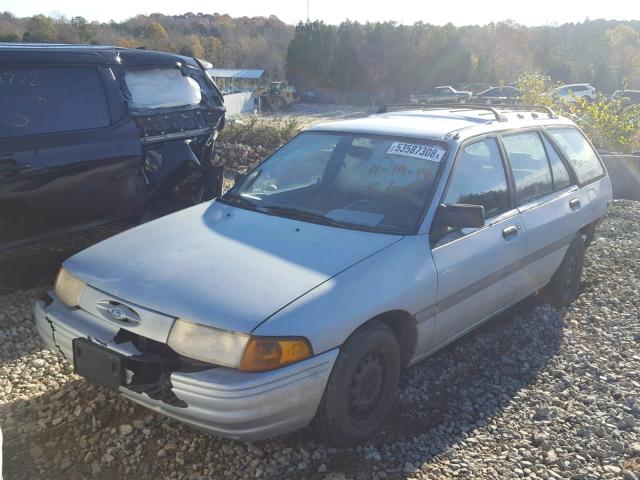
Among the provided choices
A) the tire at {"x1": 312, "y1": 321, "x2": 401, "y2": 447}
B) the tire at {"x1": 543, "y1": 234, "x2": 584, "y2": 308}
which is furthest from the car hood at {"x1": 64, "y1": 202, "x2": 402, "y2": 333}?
the tire at {"x1": 543, "y1": 234, "x2": 584, "y2": 308}

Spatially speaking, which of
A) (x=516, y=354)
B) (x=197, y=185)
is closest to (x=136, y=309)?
(x=516, y=354)

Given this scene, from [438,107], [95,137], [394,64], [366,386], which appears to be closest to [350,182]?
[366,386]

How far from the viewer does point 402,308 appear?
9.89 feet

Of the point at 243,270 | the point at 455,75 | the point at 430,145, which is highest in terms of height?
the point at 430,145

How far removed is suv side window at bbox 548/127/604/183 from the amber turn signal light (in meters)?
3.20

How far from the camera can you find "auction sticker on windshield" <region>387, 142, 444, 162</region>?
3.62 meters

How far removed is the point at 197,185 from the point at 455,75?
4882 cm

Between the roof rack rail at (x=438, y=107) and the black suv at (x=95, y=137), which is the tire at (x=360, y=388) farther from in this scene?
the black suv at (x=95, y=137)

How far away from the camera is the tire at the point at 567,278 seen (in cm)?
487

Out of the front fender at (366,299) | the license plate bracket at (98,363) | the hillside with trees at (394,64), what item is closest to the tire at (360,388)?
the front fender at (366,299)

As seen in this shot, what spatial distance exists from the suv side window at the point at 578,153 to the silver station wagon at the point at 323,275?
0.83 feet

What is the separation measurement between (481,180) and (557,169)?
117cm

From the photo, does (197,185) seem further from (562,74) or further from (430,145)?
(562,74)

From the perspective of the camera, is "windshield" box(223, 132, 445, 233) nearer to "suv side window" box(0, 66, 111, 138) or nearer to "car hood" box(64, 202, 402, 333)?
"car hood" box(64, 202, 402, 333)
